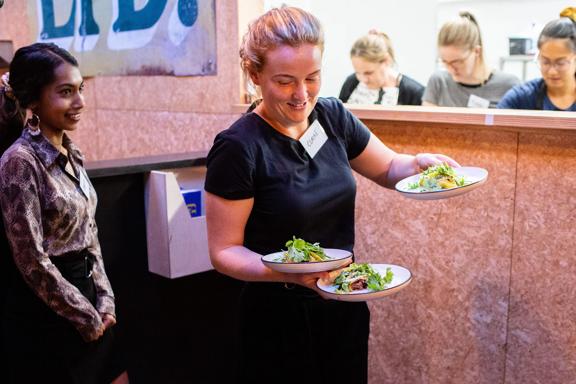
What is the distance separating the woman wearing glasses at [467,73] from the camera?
10.9 ft

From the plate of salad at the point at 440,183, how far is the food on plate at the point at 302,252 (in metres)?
0.28

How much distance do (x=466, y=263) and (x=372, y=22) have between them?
3.25m

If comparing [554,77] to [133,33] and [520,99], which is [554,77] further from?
[133,33]

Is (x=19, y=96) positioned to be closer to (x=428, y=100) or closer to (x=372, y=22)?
(x=428, y=100)

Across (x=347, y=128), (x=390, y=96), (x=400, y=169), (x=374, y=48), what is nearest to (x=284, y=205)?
(x=347, y=128)

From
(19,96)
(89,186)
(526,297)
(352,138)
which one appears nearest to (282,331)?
(352,138)

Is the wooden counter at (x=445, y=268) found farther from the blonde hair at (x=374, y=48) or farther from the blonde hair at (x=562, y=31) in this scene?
the blonde hair at (x=374, y=48)

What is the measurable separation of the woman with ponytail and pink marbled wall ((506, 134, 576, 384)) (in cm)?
132

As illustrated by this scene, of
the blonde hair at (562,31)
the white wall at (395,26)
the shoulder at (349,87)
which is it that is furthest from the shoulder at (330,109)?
the white wall at (395,26)

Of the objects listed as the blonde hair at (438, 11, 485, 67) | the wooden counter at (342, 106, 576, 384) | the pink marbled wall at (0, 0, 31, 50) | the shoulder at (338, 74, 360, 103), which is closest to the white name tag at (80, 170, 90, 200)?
the wooden counter at (342, 106, 576, 384)

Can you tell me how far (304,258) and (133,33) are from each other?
8.57 ft

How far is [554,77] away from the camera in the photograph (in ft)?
8.72

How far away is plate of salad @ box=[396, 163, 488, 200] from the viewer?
158cm

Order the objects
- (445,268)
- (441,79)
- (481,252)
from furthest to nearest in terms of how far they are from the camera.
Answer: (441,79) → (445,268) → (481,252)
